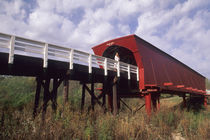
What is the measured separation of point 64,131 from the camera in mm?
4289

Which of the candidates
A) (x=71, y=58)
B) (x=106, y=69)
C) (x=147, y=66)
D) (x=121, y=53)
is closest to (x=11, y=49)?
(x=71, y=58)

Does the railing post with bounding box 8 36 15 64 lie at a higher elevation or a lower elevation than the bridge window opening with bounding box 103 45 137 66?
lower

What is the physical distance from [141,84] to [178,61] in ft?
29.0

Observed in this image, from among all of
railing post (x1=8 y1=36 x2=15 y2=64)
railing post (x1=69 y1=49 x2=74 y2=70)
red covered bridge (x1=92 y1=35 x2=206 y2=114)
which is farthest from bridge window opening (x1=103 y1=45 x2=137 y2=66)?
railing post (x1=8 y1=36 x2=15 y2=64)

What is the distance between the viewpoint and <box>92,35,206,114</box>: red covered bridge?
10.6 meters

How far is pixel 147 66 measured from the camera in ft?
37.0

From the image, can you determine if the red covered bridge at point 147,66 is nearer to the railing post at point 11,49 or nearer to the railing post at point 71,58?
the railing post at point 71,58

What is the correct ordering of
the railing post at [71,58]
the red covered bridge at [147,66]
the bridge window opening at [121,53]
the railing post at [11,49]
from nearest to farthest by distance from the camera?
the railing post at [11,49] < the railing post at [71,58] < the red covered bridge at [147,66] < the bridge window opening at [121,53]

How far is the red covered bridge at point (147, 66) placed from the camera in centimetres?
1062

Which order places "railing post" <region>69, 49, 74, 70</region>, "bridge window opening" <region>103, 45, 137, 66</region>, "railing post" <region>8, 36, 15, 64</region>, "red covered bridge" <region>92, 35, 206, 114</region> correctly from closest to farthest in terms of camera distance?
"railing post" <region>8, 36, 15, 64</region> < "railing post" <region>69, 49, 74, 70</region> < "red covered bridge" <region>92, 35, 206, 114</region> < "bridge window opening" <region>103, 45, 137, 66</region>

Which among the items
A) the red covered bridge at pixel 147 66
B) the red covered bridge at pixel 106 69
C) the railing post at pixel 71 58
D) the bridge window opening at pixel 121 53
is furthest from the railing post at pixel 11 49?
the bridge window opening at pixel 121 53

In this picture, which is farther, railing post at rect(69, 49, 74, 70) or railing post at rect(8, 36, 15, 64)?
railing post at rect(69, 49, 74, 70)

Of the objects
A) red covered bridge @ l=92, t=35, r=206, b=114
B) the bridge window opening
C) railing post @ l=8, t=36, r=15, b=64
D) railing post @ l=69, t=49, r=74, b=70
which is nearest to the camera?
railing post @ l=8, t=36, r=15, b=64

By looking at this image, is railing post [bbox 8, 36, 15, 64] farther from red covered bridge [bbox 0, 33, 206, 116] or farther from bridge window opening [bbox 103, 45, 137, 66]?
bridge window opening [bbox 103, 45, 137, 66]
